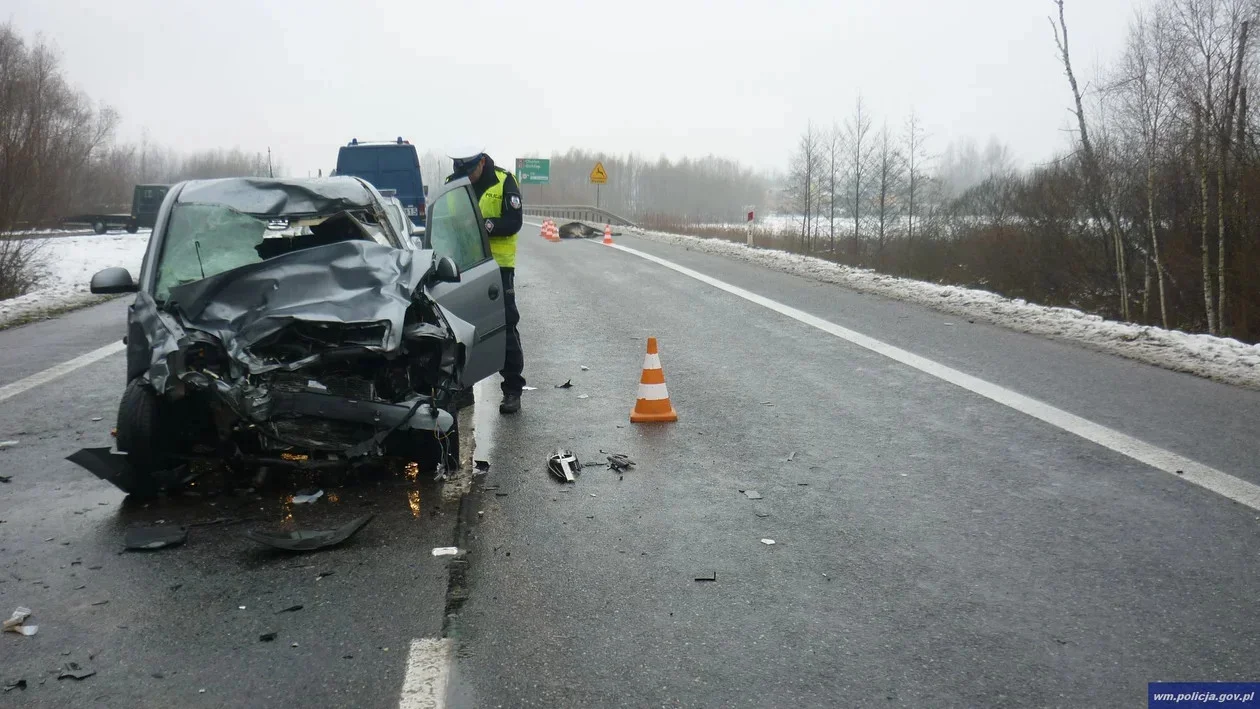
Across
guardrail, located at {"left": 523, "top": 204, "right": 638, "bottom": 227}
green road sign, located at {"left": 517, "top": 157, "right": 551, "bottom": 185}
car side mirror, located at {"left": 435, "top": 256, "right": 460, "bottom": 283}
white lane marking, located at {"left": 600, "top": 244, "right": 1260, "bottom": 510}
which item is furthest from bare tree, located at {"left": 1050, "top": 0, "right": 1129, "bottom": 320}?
green road sign, located at {"left": 517, "top": 157, "right": 551, "bottom": 185}

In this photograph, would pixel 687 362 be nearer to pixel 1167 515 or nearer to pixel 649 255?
pixel 1167 515

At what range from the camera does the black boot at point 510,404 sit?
7.23 metres

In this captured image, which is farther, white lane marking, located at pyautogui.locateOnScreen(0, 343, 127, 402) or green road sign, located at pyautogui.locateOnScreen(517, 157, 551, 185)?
green road sign, located at pyautogui.locateOnScreen(517, 157, 551, 185)

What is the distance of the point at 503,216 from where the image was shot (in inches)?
287

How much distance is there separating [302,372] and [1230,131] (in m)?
17.6

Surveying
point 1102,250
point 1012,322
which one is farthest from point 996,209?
point 1012,322

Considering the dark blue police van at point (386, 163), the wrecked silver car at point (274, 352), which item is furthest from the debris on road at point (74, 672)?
the dark blue police van at point (386, 163)

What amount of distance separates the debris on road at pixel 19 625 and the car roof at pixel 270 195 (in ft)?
10.9

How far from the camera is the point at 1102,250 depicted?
24.2 meters

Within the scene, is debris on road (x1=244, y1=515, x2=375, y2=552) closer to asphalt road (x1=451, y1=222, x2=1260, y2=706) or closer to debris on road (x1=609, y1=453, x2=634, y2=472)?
asphalt road (x1=451, y1=222, x2=1260, y2=706)

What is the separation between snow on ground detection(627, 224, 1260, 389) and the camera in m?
8.36

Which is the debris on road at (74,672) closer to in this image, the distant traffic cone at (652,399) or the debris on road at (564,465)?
the debris on road at (564,465)

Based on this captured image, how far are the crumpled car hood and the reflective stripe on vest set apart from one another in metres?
1.43

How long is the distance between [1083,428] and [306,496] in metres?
5.17
